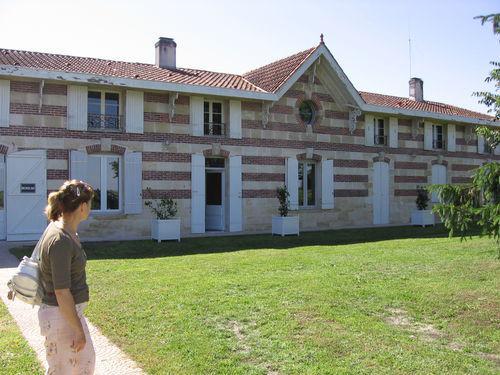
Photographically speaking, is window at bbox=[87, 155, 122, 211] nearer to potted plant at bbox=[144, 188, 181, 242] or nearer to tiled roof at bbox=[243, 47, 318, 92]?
potted plant at bbox=[144, 188, 181, 242]

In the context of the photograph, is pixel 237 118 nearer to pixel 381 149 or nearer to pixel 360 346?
pixel 381 149

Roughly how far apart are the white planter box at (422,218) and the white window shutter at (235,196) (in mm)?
7537

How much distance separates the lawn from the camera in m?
4.47

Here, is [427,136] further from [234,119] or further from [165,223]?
[165,223]

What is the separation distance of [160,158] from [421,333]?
1156 cm

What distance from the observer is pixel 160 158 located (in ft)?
51.3

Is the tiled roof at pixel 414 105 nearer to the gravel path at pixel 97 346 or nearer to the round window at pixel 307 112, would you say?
the round window at pixel 307 112

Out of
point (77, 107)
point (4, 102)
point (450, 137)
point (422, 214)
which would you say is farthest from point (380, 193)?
point (4, 102)

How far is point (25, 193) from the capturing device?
45.5ft

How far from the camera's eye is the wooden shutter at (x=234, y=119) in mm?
16875

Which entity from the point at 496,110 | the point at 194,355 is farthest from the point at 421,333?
the point at 496,110

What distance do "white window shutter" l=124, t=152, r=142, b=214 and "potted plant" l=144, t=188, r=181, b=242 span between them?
388 mm

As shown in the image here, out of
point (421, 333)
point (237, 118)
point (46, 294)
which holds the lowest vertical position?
point (421, 333)

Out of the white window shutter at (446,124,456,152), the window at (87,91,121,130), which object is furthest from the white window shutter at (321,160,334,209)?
the window at (87,91,121,130)
